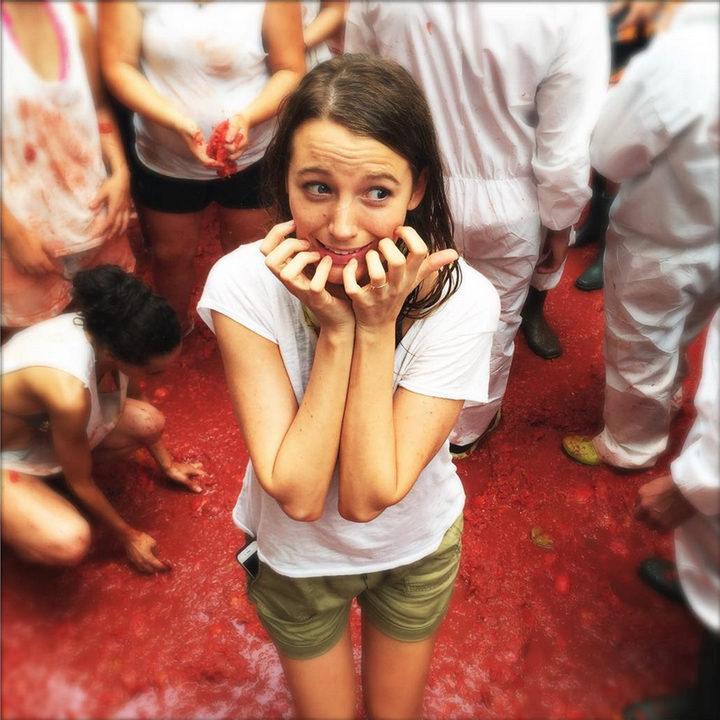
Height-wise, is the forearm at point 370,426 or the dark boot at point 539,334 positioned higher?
the forearm at point 370,426

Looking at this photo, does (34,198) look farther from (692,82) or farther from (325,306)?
(692,82)

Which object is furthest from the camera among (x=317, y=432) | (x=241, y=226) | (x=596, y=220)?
(x=596, y=220)

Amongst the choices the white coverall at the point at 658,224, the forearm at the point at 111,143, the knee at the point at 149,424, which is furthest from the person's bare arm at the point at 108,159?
the white coverall at the point at 658,224

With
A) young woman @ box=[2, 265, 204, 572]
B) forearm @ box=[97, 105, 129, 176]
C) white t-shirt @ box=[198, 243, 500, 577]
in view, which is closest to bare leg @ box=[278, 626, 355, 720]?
A: white t-shirt @ box=[198, 243, 500, 577]

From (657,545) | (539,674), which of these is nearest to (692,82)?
(657,545)

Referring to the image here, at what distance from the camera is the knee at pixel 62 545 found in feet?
2.11

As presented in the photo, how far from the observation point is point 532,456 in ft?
4.70

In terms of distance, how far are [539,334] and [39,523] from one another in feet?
3.59

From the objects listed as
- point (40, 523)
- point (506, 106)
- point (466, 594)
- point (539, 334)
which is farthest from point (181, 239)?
point (466, 594)

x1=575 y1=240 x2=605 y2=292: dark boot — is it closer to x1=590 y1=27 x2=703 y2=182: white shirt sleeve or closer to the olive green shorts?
x1=590 y1=27 x2=703 y2=182: white shirt sleeve

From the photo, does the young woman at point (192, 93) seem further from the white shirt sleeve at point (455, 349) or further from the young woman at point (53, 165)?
the white shirt sleeve at point (455, 349)

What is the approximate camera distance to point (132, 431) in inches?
35.9

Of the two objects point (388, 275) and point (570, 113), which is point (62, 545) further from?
point (570, 113)

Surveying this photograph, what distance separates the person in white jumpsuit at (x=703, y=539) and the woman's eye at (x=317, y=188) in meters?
0.42
